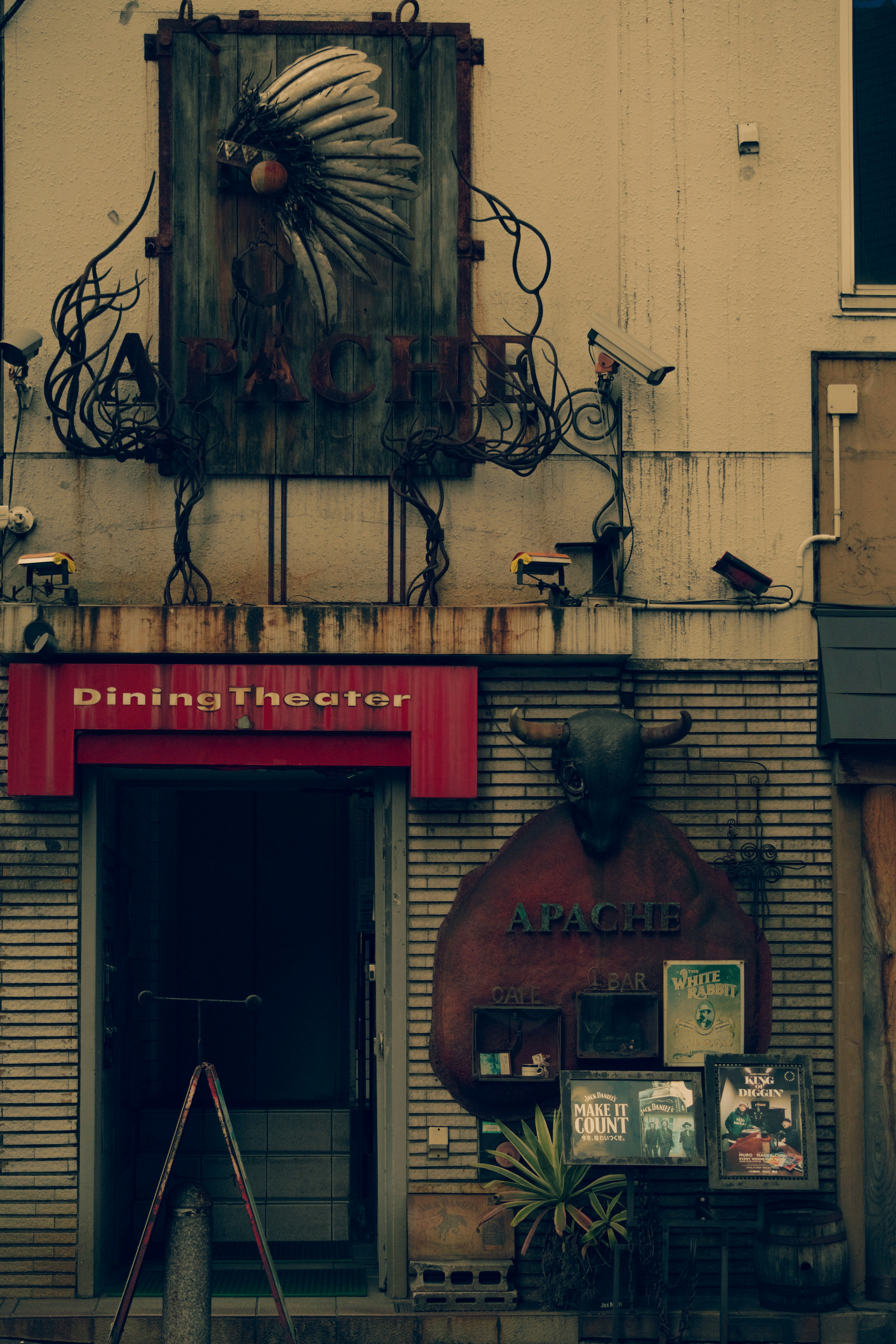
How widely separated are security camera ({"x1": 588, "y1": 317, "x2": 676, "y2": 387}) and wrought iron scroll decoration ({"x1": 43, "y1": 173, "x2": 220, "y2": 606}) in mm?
2476

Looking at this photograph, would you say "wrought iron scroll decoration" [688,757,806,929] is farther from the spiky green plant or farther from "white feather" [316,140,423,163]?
"white feather" [316,140,423,163]

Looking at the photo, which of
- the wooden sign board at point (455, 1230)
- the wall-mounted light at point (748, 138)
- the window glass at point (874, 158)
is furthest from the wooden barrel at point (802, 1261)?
the wall-mounted light at point (748, 138)

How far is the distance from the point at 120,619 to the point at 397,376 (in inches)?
91.6

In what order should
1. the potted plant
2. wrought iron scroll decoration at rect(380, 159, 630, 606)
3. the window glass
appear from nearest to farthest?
the potted plant < wrought iron scroll decoration at rect(380, 159, 630, 606) < the window glass

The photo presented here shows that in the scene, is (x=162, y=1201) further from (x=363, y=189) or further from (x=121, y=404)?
(x=363, y=189)

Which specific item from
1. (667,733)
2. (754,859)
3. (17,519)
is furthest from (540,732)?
(17,519)

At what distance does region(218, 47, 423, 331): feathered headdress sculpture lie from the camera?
882 centimetres

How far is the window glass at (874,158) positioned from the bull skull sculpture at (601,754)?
345 centimetres

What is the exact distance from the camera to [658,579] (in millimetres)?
9195

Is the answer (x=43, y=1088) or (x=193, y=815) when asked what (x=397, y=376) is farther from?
(x=43, y=1088)

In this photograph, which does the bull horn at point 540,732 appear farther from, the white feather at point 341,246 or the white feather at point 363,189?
the white feather at point 363,189

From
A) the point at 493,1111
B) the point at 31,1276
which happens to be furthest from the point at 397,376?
the point at 31,1276

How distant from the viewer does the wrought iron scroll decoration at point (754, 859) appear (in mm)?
8953

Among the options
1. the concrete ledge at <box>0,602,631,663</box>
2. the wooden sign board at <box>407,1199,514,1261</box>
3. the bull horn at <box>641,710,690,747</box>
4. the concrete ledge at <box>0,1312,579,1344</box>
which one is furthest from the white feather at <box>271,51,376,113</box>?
the concrete ledge at <box>0,1312,579,1344</box>
